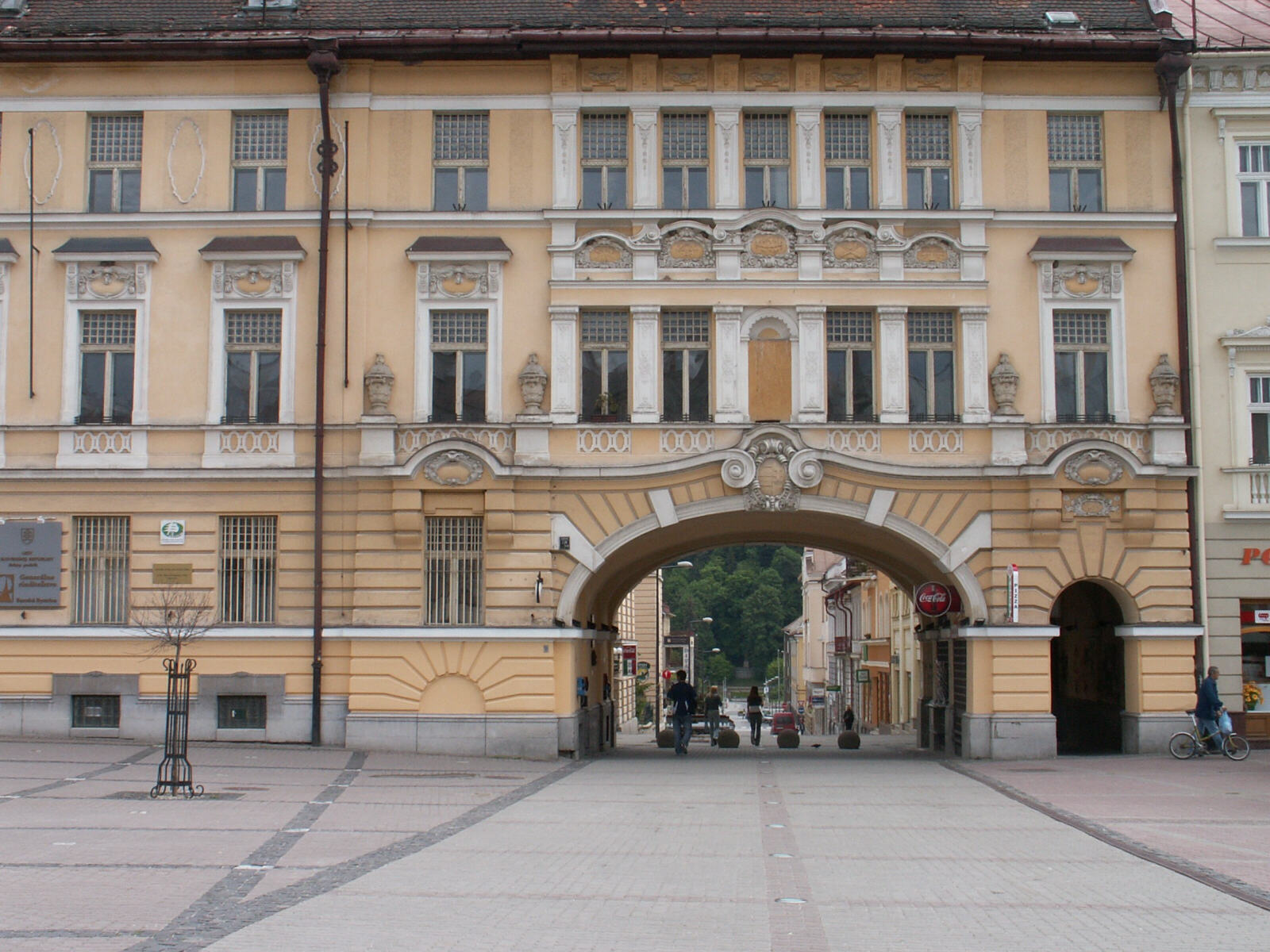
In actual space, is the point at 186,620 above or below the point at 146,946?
above

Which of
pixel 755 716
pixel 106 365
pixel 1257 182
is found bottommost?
pixel 755 716

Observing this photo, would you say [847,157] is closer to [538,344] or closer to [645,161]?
[645,161]

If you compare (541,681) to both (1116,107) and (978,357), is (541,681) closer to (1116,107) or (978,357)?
(978,357)

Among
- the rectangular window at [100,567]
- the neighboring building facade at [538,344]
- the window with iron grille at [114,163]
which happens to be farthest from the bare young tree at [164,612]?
the window with iron grille at [114,163]

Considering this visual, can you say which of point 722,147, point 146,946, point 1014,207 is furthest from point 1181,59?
point 146,946

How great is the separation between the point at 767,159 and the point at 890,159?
7.17 ft

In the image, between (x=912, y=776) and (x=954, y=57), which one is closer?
(x=912, y=776)

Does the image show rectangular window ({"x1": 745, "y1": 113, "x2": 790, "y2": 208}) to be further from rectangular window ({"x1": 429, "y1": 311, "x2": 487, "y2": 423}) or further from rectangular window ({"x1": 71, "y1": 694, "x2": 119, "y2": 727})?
rectangular window ({"x1": 71, "y1": 694, "x2": 119, "y2": 727})

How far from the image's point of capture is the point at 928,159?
2644cm

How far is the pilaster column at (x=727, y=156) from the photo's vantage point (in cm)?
2611

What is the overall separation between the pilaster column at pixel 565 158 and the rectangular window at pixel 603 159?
0.87 feet

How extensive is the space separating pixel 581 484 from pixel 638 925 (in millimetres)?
15463

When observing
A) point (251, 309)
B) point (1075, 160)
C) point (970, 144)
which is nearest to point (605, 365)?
point (251, 309)

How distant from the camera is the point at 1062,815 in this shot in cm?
1709
